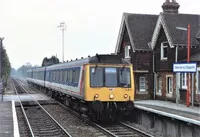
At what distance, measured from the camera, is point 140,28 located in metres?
28.4

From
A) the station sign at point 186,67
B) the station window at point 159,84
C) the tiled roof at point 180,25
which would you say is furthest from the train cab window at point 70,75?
the station window at point 159,84

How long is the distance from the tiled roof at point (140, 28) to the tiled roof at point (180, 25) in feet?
9.07

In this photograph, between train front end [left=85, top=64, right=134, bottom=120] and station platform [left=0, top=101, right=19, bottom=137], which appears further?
train front end [left=85, top=64, right=134, bottom=120]

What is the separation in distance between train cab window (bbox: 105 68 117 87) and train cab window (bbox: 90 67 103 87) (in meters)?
0.26

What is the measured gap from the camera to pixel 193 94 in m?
20.5

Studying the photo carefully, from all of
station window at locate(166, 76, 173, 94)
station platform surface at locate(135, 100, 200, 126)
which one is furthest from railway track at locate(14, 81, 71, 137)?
station window at locate(166, 76, 173, 94)

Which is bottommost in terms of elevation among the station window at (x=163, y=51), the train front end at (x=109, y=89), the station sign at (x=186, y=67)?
the train front end at (x=109, y=89)

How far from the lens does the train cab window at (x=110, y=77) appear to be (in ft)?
51.7

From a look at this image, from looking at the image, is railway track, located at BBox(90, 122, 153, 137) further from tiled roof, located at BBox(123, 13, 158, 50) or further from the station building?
tiled roof, located at BBox(123, 13, 158, 50)

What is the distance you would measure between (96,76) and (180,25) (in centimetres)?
1111

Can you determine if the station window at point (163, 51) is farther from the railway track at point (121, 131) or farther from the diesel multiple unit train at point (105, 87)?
the railway track at point (121, 131)

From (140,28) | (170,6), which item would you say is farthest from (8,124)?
(170,6)

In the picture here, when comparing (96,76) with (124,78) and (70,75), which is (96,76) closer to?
(124,78)

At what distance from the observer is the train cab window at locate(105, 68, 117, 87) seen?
51.7 ft
